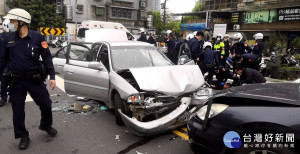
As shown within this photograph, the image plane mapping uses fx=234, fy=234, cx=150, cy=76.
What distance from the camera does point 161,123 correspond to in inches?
137

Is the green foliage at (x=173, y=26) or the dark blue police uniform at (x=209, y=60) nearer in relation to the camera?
the dark blue police uniform at (x=209, y=60)

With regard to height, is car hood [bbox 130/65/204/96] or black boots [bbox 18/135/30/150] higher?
car hood [bbox 130/65/204/96]

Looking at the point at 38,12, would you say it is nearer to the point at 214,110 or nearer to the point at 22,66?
the point at 22,66

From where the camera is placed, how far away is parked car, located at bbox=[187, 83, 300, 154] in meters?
2.11

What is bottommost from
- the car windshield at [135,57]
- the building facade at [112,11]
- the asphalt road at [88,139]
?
the asphalt road at [88,139]

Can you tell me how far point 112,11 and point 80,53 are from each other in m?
40.2

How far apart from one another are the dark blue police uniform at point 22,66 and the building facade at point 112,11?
36490mm

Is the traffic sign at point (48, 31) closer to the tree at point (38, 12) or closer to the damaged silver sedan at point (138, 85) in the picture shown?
the damaged silver sedan at point (138, 85)

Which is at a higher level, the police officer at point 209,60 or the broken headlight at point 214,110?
the police officer at point 209,60

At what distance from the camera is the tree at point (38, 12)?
29922 millimetres

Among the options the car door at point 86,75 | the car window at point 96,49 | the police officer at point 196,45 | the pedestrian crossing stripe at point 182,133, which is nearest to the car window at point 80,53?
the car door at point 86,75

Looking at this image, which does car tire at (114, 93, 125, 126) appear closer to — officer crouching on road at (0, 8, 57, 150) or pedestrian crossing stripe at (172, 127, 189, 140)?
pedestrian crossing stripe at (172, 127, 189, 140)

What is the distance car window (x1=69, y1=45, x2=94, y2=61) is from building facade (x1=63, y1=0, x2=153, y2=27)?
34.1 meters

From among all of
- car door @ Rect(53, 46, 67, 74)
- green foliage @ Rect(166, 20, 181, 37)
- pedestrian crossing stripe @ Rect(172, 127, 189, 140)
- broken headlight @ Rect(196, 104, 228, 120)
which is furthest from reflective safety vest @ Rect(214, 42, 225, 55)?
green foliage @ Rect(166, 20, 181, 37)
